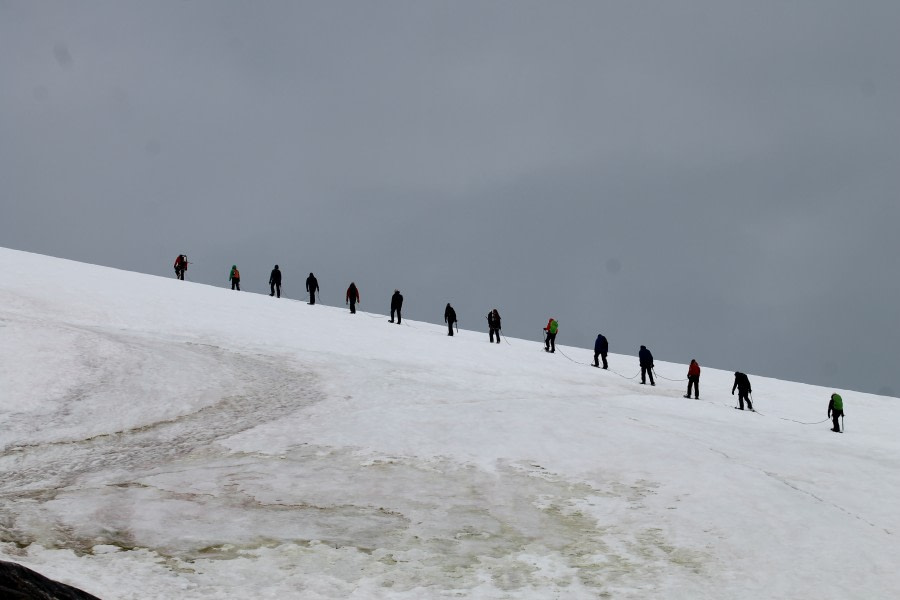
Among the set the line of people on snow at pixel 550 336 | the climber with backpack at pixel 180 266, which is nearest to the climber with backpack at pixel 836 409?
the line of people on snow at pixel 550 336

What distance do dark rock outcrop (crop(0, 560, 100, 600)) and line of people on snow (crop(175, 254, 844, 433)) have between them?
20987 mm

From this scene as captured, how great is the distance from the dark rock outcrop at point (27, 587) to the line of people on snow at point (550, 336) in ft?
68.9

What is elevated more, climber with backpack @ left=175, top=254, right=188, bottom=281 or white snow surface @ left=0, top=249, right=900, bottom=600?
climber with backpack @ left=175, top=254, right=188, bottom=281

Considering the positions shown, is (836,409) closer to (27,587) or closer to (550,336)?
(550,336)

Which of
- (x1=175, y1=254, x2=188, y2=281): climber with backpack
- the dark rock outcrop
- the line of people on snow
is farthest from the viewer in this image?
(x1=175, y1=254, x2=188, y2=281): climber with backpack

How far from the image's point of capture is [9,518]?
910cm

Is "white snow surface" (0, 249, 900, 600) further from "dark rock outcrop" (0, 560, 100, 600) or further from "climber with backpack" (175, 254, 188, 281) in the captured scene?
"climber with backpack" (175, 254, 188, 281)

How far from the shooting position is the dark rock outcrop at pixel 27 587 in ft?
16.9

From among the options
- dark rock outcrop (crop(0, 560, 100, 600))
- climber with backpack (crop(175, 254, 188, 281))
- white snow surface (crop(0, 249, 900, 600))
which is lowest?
white snow surface (crop(0, 249, 900, 600))

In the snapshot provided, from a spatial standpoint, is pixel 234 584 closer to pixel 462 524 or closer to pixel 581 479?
pixel 462 524

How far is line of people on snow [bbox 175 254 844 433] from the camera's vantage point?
2575 centimetres

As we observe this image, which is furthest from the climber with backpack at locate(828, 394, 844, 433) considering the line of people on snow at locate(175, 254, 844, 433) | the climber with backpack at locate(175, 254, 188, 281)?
the climber with backpack at locate(175, 254, 188, 281)

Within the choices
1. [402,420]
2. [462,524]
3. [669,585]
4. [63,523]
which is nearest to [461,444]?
[402,420]

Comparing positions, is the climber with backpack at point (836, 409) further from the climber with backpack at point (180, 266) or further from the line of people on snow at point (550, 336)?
the climber with backpack at point (180, 266)
